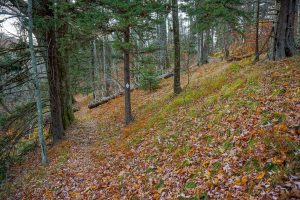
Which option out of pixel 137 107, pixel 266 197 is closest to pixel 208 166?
pixel 266 197

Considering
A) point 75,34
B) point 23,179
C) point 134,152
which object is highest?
point 75,34

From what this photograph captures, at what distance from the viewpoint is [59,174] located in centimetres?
933

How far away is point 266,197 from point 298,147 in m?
1.36

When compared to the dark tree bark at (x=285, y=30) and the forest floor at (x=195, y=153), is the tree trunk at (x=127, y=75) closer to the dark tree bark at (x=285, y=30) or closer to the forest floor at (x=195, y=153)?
the forest floor at (x=195, y=153)

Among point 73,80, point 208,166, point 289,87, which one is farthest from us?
point 73,80

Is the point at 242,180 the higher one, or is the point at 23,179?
the point at 242,180

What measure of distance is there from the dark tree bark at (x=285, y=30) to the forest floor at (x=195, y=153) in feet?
2.67

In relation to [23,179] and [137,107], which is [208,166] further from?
[137,107]

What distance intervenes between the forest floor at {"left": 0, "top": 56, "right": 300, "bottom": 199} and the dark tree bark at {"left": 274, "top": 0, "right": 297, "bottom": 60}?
0.81 meters

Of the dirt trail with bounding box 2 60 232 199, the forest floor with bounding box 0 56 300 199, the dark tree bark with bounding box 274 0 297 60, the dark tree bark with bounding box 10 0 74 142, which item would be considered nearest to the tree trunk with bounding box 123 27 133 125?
the forest floor with bounding box 0 56 300 199

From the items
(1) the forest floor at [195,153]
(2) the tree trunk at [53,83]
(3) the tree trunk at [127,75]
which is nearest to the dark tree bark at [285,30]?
(1) the forest floor at [195,153]

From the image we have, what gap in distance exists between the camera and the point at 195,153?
22.1ft

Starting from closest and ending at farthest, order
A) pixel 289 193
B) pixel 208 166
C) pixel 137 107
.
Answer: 1. pixel 289 193
2. pixel 208 166
3. pixel 137 107

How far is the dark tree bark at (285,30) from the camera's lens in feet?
33.8
